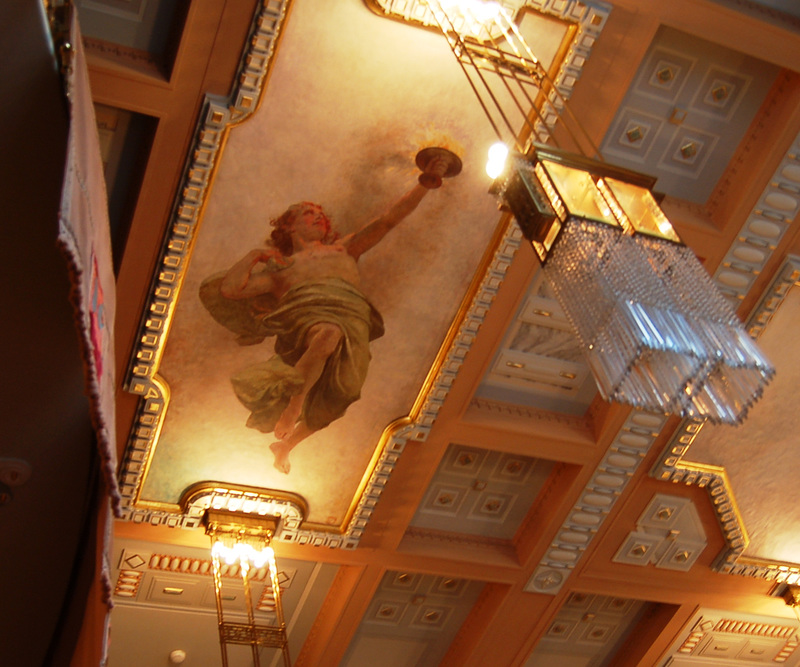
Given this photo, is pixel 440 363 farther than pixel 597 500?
No

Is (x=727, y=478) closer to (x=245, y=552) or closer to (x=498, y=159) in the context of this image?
(x=245, y=552)

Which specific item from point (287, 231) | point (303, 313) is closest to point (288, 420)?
point (303, 313)

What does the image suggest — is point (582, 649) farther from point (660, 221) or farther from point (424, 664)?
Answer: point (660, 221)

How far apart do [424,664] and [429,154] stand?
15.2 ft

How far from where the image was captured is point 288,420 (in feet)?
18.8

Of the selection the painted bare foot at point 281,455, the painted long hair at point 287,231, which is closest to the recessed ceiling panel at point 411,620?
the painted bare foot at point 281,455

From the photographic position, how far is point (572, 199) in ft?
11.3

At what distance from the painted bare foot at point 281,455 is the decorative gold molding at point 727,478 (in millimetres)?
2665

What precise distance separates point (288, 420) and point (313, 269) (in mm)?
1113

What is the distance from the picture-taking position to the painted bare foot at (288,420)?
18.6ft

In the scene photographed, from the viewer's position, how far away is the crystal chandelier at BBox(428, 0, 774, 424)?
3020 millimetres

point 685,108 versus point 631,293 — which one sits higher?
point 685,108

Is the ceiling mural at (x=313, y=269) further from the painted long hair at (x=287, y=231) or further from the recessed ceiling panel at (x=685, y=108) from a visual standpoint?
the recessed ceiling panel at (x=685, y=108)

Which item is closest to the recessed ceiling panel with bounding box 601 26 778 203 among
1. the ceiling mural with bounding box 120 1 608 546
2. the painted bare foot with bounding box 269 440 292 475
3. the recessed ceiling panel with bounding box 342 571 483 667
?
the ceiling mural with bounding box 120 1 608 546
